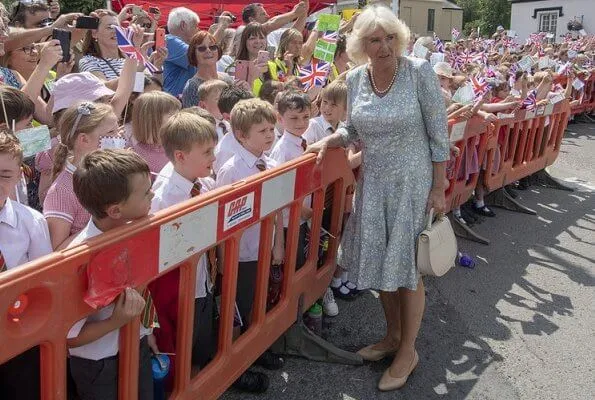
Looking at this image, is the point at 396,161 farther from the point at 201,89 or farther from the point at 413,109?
the point at 201,89

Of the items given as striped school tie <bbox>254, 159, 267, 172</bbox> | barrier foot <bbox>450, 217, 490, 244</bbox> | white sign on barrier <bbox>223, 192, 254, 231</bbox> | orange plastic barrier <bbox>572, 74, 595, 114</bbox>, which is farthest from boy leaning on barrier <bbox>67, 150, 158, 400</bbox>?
orange plastic barrier <bbox>572, 74, 595, 114</bbox>

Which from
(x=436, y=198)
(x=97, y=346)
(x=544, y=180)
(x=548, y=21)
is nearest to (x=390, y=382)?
(x=436, y=198)

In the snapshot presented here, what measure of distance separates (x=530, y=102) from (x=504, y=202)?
3.99 ft

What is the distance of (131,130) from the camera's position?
3496 mm

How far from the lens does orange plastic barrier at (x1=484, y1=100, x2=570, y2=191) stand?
245 inches

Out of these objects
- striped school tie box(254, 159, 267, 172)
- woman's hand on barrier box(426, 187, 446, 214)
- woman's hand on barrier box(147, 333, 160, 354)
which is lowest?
woman's hand on barrier box(147, 333, 160, 354)

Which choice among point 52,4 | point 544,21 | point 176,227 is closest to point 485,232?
point 176,227

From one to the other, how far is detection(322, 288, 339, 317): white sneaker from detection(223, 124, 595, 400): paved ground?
0.25 feet

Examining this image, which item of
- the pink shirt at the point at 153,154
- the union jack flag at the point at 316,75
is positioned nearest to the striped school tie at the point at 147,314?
the pink shirt at the point at 153,154

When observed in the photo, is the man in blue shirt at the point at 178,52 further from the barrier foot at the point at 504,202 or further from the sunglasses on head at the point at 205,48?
the barrier foot at the point at 504,202

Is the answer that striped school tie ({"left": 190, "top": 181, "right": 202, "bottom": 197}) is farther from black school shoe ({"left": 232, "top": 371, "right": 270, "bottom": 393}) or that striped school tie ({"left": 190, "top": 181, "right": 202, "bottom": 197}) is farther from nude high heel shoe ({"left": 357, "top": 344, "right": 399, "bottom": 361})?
nude high heel shoe ({"left": 357, "top": 344, "right": 399, "bottom": 361})

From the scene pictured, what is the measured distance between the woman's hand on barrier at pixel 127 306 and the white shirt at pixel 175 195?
574 mm

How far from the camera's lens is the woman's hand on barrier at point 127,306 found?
6.20 ft

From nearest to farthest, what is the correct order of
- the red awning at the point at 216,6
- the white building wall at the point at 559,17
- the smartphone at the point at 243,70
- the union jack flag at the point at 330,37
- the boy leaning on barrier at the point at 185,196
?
1. the boy leaning on barrier at the point at 185,196
2. the smartphone at the point at 243,70
3. the union jack flag at the point at 330,37
4. the red awning at the point at 216,6
5. the white building wall at the point at 559,17
